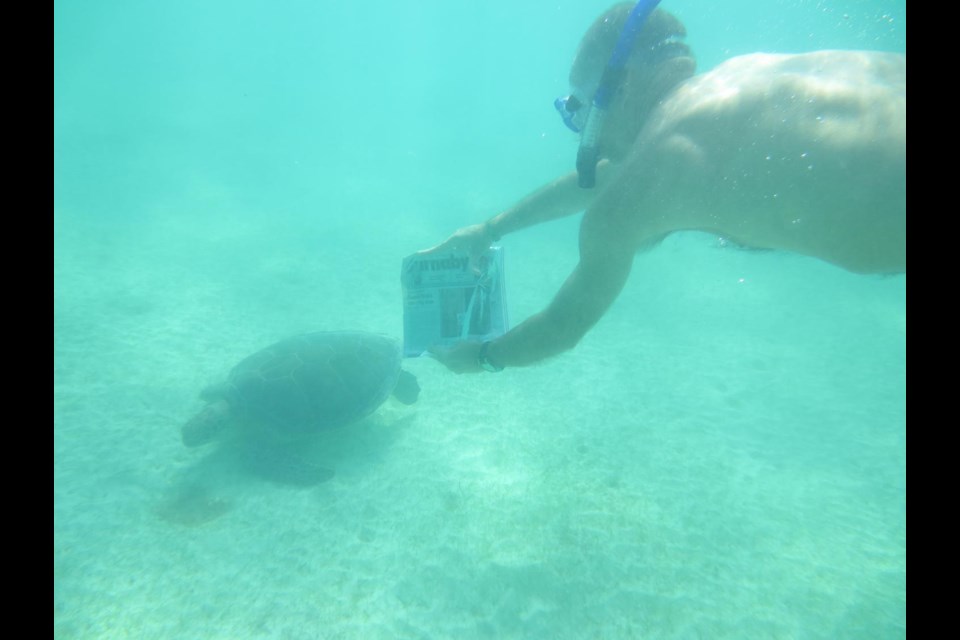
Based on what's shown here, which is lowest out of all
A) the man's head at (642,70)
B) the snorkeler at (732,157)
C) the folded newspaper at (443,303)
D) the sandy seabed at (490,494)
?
the sandy seabed at (490,494)

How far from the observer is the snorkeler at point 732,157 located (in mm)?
1455

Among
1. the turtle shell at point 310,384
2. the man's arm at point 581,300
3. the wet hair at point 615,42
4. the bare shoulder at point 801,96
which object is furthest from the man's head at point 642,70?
the turtle shell at point 310,384

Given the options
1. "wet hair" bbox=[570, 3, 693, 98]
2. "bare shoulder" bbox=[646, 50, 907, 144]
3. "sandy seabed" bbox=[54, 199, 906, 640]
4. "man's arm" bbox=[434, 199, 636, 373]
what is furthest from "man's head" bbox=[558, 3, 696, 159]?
"sandy seabed" bbox=[54, 199, 906, 640]

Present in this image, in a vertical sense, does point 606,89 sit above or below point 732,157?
above

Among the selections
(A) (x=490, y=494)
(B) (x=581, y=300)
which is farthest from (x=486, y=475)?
(B) (x=581, y=300)

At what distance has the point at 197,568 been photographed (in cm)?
308

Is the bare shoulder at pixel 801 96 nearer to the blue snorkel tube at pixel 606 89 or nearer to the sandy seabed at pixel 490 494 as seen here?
the blue snorkel tube at pixel 606 89

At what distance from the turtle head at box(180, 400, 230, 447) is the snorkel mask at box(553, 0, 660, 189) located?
13.7 feet

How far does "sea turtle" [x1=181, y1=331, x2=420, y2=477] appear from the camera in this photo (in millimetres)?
4223

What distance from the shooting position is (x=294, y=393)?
4.25m

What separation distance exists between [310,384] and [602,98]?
3648 mm

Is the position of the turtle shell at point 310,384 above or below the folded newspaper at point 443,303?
below

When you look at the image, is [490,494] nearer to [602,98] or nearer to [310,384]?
[310,384]

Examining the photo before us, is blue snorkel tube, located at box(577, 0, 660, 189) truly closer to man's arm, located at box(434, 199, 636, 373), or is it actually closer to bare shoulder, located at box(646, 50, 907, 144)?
bare shoulder, located at box(646, 50, 907, 144)
